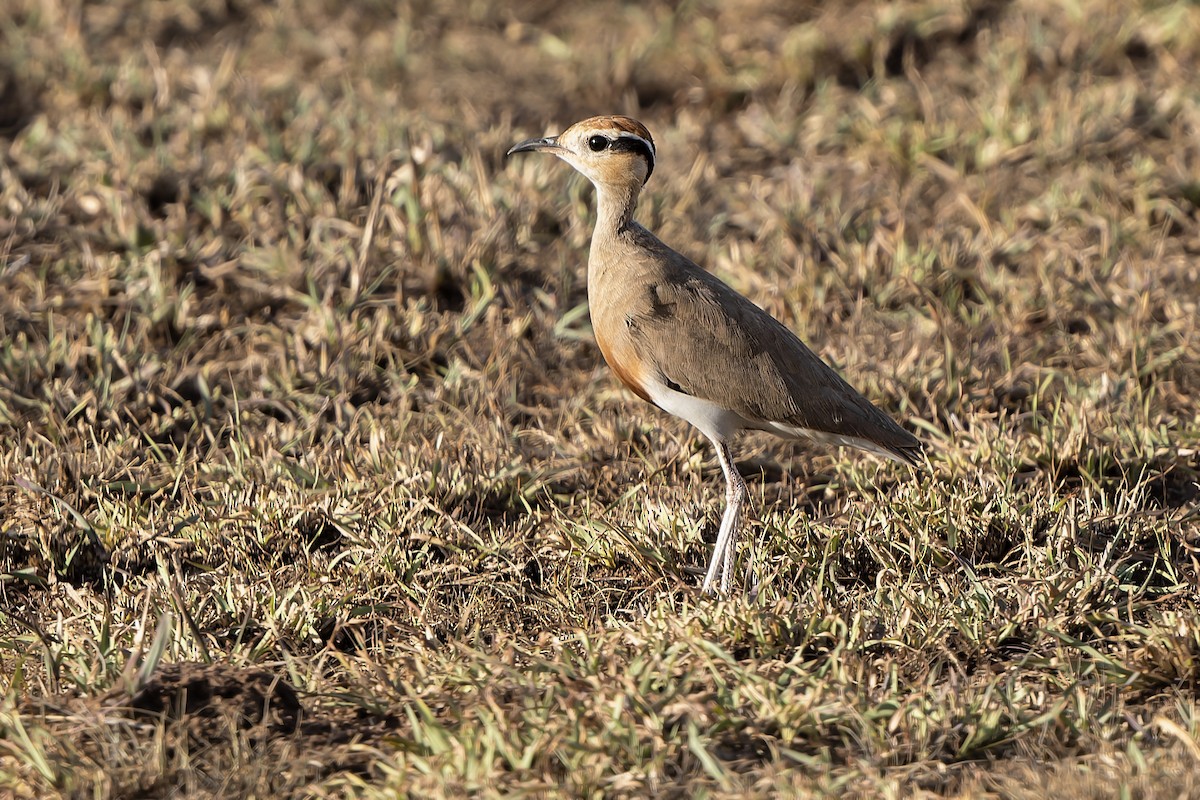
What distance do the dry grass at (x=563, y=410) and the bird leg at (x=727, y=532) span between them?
0.11 m

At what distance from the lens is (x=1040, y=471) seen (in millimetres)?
4777

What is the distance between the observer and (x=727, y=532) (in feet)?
14.1

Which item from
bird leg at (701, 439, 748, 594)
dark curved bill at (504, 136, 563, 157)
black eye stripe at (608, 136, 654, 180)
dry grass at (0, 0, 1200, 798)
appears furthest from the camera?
dark curved bill at (504, 136, 563, 157)

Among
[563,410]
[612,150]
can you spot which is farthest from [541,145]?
[563,410]

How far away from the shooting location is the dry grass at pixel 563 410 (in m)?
3.47

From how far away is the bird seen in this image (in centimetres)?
436

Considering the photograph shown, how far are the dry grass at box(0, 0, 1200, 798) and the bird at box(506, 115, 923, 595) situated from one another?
0.94 ft

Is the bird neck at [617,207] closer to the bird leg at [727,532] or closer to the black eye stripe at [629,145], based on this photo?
the black eye stripe at [629,145]

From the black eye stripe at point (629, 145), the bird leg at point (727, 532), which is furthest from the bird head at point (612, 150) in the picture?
the bird leg at point (727, 532)

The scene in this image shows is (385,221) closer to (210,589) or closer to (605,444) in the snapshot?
(605,444)

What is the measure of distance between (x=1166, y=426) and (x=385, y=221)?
3.44 meters

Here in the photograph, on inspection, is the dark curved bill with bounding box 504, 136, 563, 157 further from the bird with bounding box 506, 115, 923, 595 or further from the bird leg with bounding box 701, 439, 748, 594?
→ the bird leg with bounding box 701, 439, 748, 594

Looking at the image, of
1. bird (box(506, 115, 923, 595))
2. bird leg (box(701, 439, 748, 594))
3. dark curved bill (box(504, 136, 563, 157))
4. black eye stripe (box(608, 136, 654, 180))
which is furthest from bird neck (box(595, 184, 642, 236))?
bird leg (box(701, 439, 748, 594))

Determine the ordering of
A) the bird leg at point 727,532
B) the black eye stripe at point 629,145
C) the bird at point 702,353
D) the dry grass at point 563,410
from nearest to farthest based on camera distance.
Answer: the dry grass at point 563,410 → the bird leg at point 727,532 → the bird at point 702,353 → the black eye stripe at point 629,145
